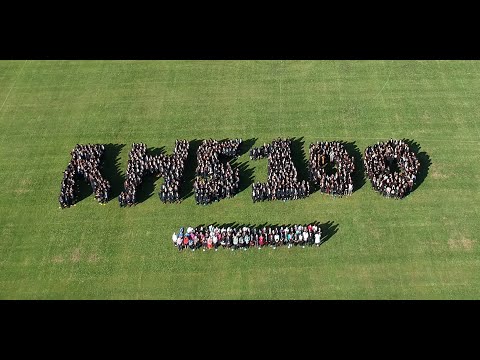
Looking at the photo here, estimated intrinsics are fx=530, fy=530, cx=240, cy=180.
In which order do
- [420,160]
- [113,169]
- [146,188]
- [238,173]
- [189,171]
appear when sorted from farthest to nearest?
1. [113,169]
2. [420,160]
3. [189,171]
4. [238,173]
5. [146,188]

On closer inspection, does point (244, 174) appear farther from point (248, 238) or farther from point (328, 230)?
point (328, 230)

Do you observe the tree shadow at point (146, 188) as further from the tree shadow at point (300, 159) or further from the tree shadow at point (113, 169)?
the tree shadow at point (300, 159)

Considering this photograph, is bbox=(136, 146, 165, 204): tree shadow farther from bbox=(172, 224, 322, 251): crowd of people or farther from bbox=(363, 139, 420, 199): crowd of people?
bbox=(363, 139, 420, 199): crowd of people

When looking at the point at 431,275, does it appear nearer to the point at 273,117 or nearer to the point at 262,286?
the point at 262,286

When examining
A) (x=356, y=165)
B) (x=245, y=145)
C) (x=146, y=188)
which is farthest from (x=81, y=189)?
(x=356, y=165)

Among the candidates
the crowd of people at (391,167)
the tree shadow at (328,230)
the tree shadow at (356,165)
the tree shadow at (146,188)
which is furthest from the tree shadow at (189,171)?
the crowd of people at (391,167)

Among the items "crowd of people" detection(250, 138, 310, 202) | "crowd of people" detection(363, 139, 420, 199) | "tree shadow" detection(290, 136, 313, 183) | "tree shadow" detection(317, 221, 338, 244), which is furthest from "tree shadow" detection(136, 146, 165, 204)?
"crowd of people" detection(363, 139, 420, 199)

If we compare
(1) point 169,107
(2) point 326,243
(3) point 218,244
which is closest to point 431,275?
(2) point 326,243

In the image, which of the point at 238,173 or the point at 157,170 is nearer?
the point at 238,173
